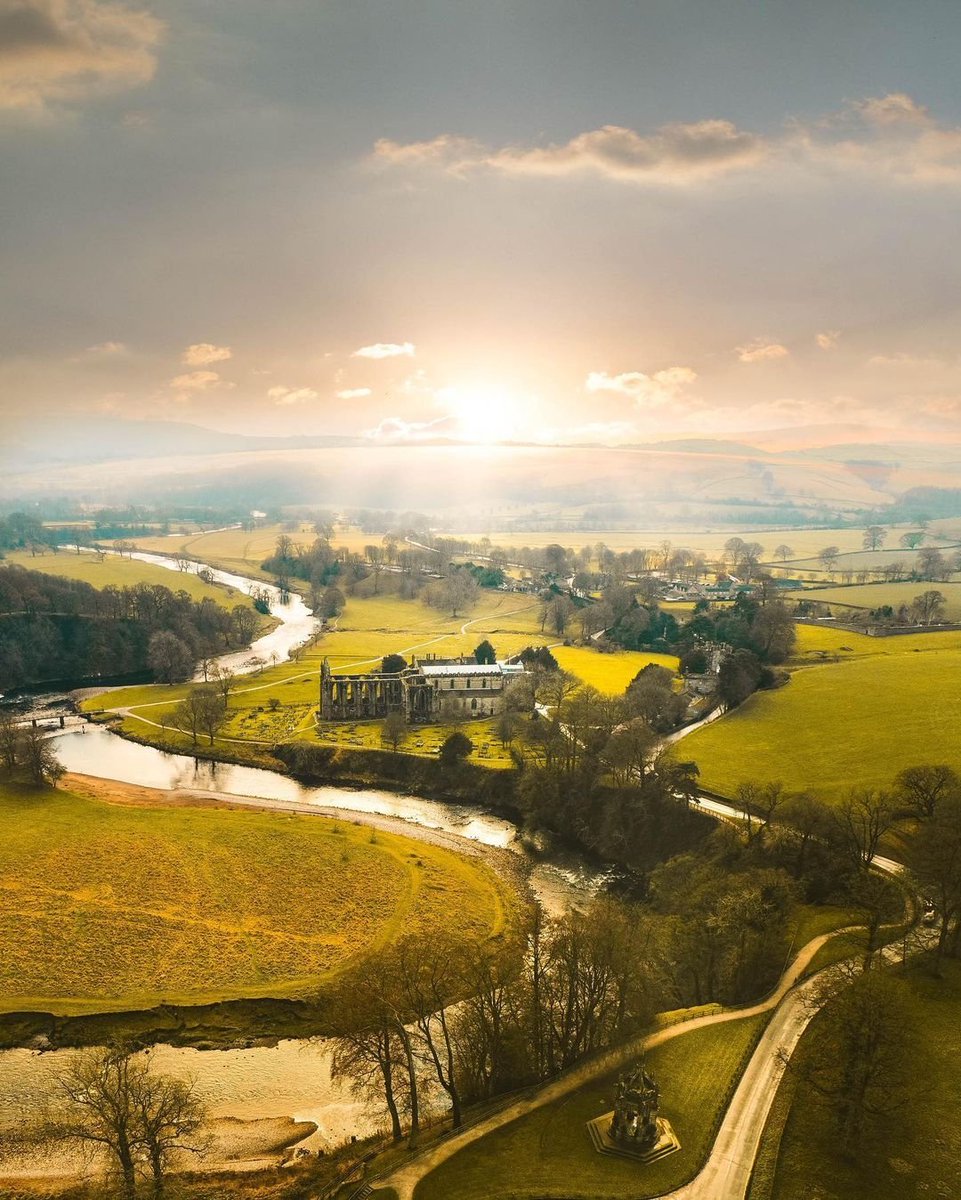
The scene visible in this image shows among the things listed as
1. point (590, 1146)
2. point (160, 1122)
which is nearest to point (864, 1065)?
point (590, 1146)

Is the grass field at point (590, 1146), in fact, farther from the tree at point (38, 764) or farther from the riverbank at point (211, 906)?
the tree at point (38, 764)

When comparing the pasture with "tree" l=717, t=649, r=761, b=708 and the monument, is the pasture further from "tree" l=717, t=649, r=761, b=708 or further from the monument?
the monument

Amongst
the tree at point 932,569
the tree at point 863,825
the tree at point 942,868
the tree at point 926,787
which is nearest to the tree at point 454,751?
the tree at point 863,825

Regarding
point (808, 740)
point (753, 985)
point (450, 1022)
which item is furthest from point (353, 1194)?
point (808, 740)

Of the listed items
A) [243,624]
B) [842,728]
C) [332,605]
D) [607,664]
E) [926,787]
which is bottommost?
[607,664]

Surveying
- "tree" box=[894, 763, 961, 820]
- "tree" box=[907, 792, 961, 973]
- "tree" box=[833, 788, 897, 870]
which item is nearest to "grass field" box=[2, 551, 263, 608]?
"tree" box=[833, 788, 897, 870]

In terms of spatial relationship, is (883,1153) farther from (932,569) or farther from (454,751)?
(932,569)

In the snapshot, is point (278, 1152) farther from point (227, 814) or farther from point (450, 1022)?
point (227, 814)

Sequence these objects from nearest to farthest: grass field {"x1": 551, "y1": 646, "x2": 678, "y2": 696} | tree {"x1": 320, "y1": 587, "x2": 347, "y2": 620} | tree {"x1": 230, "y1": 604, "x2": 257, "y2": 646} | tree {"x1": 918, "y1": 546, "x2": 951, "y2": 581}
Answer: grass field {"x1": 551, "y1": 646, "x2": 678, "y2": 696} → tree {"x1": 230, "y1": 604, "x2": 257, "y2": 646} → tree {"x1": 918, "y1": 546, "x2": 951, "y2": 581} → tree {"x1": 320, "y1": 587, "x2": 347, "y2": 620}
